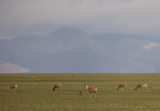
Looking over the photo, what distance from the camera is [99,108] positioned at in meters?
30.1

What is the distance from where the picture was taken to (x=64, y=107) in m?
30.6

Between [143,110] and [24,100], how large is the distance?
11.3m

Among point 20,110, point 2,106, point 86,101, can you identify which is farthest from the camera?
point 86,101

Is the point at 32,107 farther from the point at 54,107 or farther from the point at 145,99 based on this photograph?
the point at 145,99

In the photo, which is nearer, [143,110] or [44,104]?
[143,110]

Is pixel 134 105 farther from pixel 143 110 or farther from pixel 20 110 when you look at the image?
pixel 20 110

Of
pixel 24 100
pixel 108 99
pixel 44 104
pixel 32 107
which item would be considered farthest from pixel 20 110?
pixel 108 99

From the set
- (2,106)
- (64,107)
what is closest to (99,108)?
(64,107)

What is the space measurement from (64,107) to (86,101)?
4.44 m

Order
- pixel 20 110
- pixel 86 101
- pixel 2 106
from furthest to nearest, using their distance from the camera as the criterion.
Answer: pixel 86 101, pixel 2 106, pixel 20 110

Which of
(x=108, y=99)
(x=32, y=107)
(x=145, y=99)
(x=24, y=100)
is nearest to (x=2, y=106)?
(x=32, y=107)

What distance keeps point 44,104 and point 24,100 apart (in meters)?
3.71

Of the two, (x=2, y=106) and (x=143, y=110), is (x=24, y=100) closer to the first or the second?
(x=2, y=106)

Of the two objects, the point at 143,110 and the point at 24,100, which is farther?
the point at 24,100
